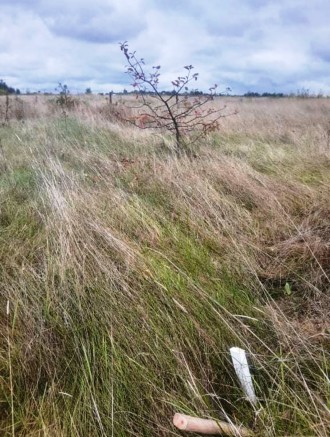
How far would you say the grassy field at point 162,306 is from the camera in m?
1.39

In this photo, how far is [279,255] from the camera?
2.33 meters

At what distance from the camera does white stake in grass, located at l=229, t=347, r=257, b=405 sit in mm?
1375

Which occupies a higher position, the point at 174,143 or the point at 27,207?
the point at 174,143

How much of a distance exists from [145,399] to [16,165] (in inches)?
159

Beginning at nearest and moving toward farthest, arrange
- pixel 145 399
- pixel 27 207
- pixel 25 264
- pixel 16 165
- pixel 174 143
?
pixel 145 399
pixel 25 264
pixel 27 207
pixel 16 165
pixel 174 143

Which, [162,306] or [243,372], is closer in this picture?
[243,372]

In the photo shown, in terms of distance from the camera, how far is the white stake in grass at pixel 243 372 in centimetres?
138

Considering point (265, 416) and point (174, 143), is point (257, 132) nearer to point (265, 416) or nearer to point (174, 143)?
point (174, 143)

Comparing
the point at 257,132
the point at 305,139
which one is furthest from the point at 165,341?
the point at 257,132

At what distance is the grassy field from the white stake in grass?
38mm

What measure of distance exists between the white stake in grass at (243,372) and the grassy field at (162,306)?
0.04m

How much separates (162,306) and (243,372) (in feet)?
1.62

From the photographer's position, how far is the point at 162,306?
5.73 ft

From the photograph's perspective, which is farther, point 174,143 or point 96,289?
point 174,143
